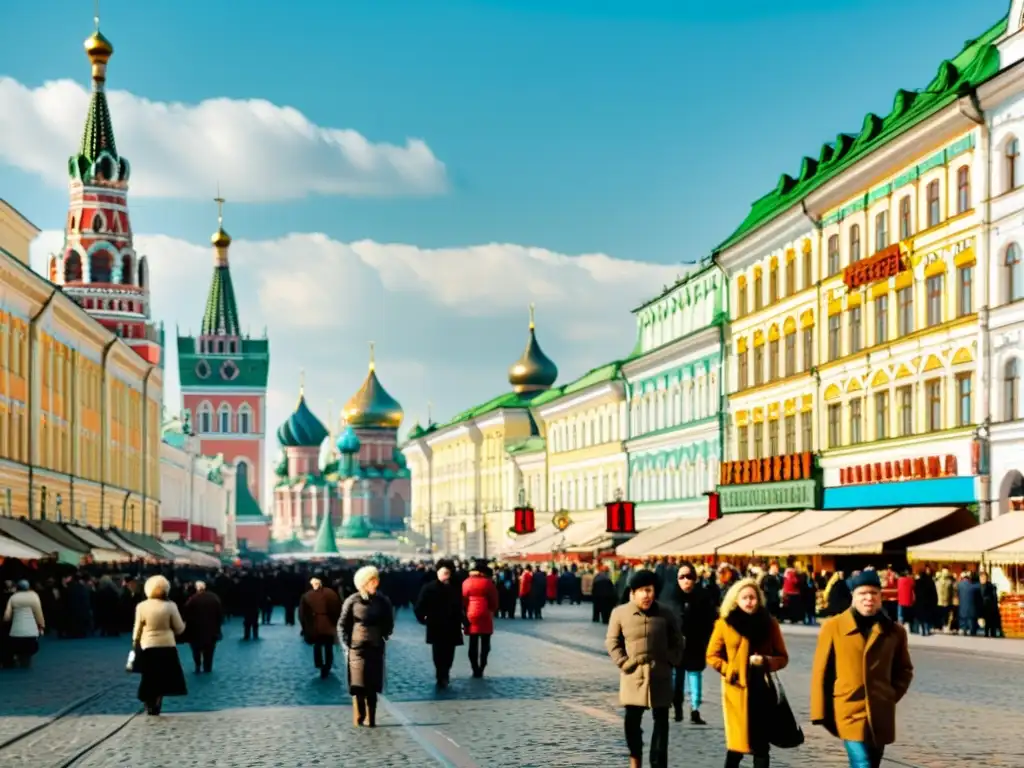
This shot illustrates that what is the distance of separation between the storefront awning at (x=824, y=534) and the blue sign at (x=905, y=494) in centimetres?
37

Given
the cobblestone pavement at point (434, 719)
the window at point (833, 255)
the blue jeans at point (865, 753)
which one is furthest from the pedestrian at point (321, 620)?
the window at point (833, 255)

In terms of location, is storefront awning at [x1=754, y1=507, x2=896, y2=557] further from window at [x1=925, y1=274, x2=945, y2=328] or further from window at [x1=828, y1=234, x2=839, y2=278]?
window at [x1=828, y1=234, x2=839, y2=278]

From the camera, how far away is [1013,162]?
42.7m

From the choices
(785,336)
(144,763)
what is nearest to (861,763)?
(144,763)

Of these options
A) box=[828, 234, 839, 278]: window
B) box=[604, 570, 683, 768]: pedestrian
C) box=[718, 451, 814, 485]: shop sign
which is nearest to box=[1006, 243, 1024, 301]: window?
box=[828, 234, 839, 278]: window

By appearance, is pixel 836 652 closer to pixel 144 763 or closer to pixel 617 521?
pixel 144 763

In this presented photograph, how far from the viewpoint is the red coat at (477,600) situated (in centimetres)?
2547

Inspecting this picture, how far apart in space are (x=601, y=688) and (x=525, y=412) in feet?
355

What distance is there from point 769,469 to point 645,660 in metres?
47.7

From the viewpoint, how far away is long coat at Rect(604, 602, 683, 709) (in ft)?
45.6

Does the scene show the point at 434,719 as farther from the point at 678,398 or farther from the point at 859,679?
the point at 678,398

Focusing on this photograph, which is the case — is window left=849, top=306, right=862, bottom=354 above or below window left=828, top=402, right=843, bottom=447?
above

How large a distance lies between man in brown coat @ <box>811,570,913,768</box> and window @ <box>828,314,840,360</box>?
44.4m

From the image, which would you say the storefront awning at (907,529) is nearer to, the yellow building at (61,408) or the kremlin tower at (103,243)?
the yellow building at (61,408)
